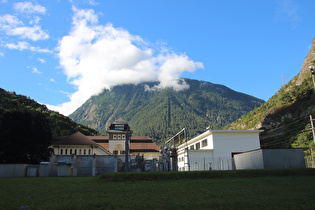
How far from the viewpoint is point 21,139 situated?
4391 centimetres

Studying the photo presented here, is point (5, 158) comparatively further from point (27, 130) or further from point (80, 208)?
point (80, 208)

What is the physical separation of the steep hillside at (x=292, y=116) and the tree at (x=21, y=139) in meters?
57.8

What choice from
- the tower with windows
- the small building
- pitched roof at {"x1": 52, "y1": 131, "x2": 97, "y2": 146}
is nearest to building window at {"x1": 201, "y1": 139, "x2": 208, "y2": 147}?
the small building

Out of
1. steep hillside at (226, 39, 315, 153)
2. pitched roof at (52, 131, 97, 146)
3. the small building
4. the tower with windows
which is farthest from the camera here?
the tower with windows

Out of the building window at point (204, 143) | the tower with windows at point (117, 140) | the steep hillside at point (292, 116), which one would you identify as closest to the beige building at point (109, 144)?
the tower with windows at point (117, 140)

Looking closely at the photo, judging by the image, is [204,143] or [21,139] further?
[204,143]

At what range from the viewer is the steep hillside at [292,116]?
234 ft

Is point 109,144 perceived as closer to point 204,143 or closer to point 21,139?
point 21,139

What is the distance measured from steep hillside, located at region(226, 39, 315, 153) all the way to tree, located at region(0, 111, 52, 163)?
57.8m

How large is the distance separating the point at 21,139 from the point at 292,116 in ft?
253

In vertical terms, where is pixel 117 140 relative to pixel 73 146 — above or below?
above

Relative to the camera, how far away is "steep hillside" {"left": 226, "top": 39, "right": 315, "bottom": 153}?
7144 centimetres

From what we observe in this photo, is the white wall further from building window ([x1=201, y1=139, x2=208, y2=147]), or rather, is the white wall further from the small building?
the small building

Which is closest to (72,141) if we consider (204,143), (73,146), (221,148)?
(73,146)
